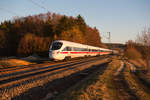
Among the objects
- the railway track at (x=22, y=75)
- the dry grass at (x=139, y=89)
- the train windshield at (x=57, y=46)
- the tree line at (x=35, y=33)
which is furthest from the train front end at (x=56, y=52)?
the tree line at (x=35, y=33)

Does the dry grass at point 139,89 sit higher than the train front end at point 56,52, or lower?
lower

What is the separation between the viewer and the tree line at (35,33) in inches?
1359

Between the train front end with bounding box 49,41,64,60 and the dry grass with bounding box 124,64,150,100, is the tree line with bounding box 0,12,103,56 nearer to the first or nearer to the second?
the train front end with bounding box 49,41,64,60

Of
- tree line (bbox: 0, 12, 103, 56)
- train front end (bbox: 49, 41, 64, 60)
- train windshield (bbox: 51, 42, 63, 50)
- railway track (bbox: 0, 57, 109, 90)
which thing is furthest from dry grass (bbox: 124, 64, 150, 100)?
tree line (bbox: 0, 12, 103, 56)

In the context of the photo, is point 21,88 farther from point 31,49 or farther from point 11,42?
point 11,42

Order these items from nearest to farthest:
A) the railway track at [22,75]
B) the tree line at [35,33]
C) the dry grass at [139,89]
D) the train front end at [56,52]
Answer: the dry grass at [139,89] → the railway track at [22,75] → the train front end at [56,52] → the tree line at [35,33]

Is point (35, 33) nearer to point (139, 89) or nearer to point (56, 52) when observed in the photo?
point (56, 52)

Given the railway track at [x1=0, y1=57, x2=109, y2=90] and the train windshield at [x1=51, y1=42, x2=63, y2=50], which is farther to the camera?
the train windshield at [x1=51, y1=42, x2=63, y2=50]

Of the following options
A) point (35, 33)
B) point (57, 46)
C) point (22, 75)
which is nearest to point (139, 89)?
point (22, 75)

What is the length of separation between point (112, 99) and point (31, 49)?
3088 centimetres

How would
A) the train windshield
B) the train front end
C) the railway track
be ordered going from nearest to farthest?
the railway track → the train front end → the train windshield

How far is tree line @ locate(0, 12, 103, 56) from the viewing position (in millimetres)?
34531

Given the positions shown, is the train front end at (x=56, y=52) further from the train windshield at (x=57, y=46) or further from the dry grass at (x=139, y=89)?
the dry grass at (x=139, y=89)

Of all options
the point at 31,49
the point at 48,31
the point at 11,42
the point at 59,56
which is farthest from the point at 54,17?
the point at 59,56
